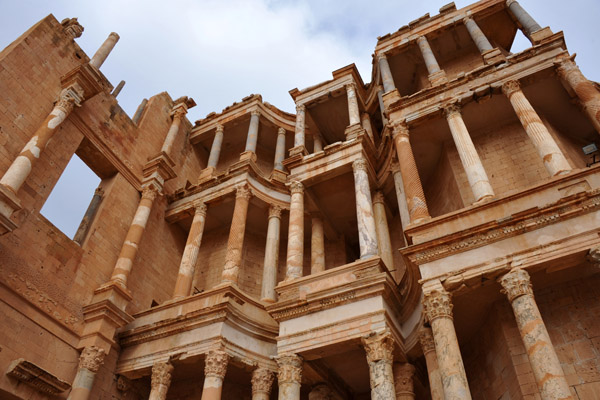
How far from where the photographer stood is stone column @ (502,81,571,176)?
430 inches

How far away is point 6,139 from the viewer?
1343 centimetres

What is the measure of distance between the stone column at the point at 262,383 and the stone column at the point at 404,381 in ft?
11.9

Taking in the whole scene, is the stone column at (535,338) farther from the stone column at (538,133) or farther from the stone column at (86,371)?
the stone column at (86,371)

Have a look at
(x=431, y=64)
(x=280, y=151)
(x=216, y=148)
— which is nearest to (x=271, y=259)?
(x=280, y=151)

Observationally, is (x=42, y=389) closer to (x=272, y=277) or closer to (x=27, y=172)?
(x=27, y=172)

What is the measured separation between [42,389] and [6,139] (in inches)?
292

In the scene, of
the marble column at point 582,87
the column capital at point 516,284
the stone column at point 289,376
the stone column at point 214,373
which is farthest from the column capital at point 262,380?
the marble column at point 582,87

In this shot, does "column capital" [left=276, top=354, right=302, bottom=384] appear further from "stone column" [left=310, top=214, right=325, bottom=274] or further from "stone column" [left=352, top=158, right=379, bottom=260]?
"stone column" [left=310, top=214, right=325, bottom=274]

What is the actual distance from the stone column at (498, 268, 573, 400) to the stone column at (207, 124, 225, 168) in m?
14.6

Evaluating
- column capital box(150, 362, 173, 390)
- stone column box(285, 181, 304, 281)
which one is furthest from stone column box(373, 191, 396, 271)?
column capital box(150, 362, 173, 390)

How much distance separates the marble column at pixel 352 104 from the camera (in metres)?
17.9

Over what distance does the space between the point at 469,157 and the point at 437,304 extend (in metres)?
4.78

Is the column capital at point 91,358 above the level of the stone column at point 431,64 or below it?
below

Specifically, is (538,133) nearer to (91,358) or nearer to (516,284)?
(516,284)
